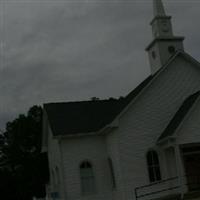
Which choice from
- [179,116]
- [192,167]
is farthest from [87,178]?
[179,116]

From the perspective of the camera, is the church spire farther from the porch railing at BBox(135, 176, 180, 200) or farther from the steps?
the steps

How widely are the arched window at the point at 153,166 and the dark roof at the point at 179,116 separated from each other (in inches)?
43.8

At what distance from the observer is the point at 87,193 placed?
96.7ft

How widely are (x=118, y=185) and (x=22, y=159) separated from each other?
812 inches

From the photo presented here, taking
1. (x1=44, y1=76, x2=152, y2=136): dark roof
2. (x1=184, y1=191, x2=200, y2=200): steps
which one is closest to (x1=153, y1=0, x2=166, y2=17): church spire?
(x1=44, y1=76, x2=152, y2=136): dark roof

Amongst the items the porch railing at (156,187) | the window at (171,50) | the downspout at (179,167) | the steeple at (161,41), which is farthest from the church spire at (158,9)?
the porch railing at (156,187)

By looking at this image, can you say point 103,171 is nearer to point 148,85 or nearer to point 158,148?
point 158,148

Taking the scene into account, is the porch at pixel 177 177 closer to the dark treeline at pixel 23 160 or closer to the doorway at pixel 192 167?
the doorway at pixel 192 167

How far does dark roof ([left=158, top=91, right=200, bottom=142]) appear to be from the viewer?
26903mm

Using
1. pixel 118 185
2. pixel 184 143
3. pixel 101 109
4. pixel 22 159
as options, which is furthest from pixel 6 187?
pixel 184 143

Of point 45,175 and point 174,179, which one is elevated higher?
point 45,175

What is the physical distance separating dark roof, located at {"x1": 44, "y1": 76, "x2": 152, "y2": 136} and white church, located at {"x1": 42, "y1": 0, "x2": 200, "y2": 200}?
0.21ft

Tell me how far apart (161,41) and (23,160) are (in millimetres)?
21098

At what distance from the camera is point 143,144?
28.5m
